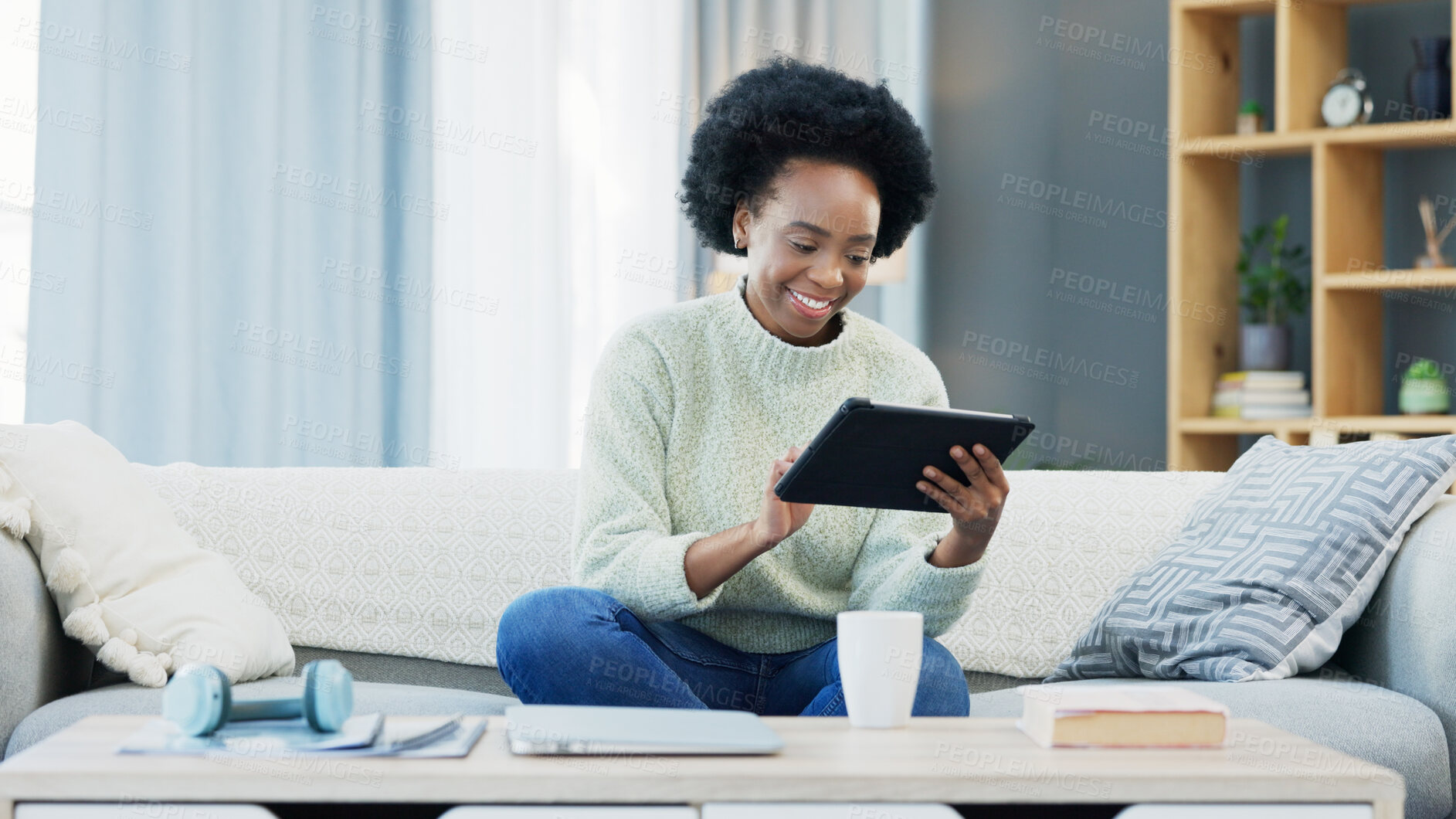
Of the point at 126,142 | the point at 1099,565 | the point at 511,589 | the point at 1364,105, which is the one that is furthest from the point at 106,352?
the point at 1364,105

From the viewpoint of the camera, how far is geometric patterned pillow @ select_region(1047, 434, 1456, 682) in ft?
5.19

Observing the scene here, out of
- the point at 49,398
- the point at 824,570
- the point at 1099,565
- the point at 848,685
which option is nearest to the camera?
the point at 848,685

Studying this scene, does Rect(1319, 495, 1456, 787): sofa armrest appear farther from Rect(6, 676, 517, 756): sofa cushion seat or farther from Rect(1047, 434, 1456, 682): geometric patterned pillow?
Rect(6, 676, 517, 756): sofa cushion seat

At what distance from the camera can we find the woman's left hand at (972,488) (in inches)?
50.5

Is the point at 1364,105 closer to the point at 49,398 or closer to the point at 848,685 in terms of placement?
the point at 848,685

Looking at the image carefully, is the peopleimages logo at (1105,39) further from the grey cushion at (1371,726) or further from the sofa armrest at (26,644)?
the sofa armrest at (26,644)

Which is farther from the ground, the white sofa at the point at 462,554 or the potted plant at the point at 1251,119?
the potted plant at the point at 1251,119

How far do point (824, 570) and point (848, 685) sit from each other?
1.46 feet

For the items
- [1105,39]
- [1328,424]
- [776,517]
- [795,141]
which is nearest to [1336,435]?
[1328,424]

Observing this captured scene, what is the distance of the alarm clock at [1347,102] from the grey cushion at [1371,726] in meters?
2.12

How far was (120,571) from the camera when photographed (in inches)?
63.1

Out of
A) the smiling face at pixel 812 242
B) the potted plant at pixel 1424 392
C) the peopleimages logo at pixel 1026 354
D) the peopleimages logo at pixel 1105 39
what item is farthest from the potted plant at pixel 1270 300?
the smiling face at pixel 812 242

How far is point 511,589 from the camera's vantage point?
1889mm

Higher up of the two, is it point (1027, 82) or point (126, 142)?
point (1027, 82)
